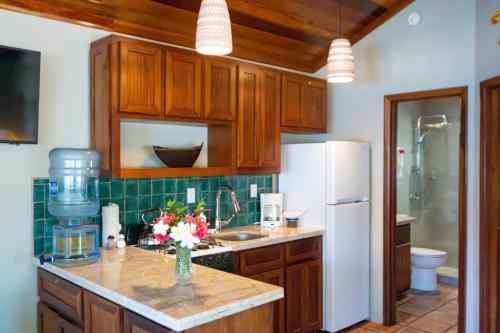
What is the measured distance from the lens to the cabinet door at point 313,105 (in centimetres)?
423

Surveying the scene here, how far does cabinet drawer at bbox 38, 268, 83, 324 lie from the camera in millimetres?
2410

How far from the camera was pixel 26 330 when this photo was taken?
285cm

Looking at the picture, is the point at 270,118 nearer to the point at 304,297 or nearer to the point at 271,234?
the point at 271,234

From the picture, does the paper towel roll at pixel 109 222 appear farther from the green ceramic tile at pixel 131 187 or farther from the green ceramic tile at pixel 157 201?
the green ceramic tile at pixel 157 201

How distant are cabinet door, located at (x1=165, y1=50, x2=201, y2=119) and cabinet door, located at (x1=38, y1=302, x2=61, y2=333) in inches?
57.3

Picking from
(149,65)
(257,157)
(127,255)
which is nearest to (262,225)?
(257,157)

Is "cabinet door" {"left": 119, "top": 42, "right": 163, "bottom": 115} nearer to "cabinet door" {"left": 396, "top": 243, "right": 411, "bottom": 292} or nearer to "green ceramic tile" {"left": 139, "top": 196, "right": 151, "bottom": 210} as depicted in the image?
"green ceramic tile" {"left": 139, "top": 196, "right": 151, "bottom": 210}

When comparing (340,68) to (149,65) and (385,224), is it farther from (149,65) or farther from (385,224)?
(385,224)

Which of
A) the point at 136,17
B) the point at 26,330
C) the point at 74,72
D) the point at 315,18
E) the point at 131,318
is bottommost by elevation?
the point at 26,330

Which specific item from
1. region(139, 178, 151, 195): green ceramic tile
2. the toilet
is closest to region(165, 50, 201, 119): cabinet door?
region(139, 178, 151, 195): green ceramic tile

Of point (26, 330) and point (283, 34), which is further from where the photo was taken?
point (283, 34)

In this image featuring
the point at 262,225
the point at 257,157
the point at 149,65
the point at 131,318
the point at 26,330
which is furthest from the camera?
the point at 262,225

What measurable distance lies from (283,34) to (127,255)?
7.68 ft


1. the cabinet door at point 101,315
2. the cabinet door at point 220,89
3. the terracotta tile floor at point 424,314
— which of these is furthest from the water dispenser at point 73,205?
the terracotta tile floor at point 424,314
